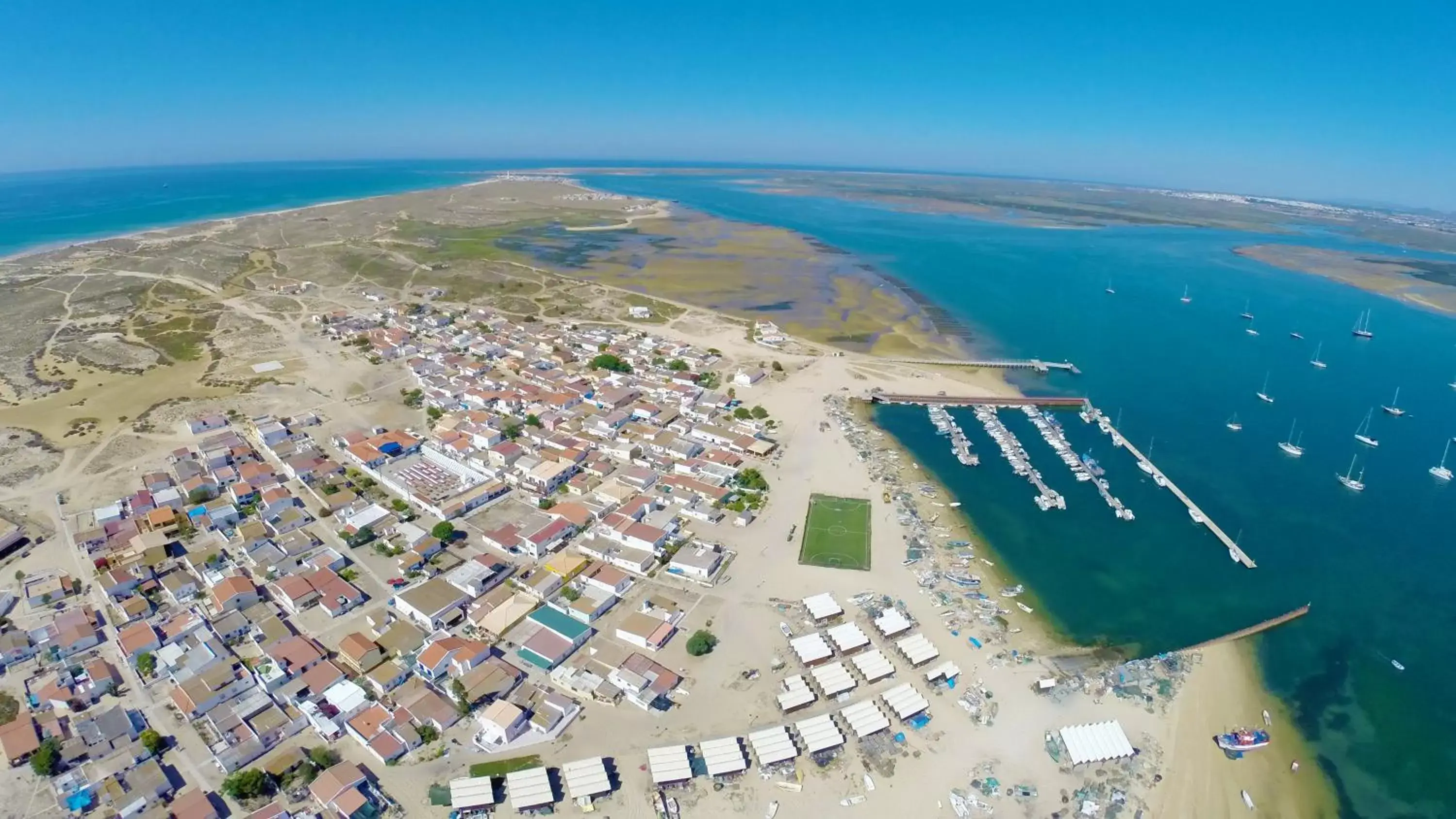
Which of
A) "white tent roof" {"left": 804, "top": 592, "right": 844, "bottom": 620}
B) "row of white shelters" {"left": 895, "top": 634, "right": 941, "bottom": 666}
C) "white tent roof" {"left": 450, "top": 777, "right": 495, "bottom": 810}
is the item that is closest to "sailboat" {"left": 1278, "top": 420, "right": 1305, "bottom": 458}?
Result: "row of white shelters" {"left": 895, "top": 634, "right": 941, "bottom": 666}

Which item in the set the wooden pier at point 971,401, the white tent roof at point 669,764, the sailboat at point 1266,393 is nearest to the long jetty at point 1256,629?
the white tent roof at point 669,764

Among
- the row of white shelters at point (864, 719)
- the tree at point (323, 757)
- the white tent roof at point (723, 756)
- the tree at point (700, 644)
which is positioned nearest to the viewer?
the tree at point (323, 757)

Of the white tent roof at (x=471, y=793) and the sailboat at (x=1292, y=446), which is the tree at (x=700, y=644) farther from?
the sailboat at (x=1292, y=446)

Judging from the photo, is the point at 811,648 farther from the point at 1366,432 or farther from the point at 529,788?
the point at 1366,432

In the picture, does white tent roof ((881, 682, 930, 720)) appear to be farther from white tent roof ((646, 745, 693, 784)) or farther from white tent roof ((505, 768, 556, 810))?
white tent roof ((505, 768, 556, 810))

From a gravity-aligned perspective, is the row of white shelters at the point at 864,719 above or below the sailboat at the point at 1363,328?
below

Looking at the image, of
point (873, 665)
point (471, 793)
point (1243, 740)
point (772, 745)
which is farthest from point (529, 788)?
point (1243, 740)

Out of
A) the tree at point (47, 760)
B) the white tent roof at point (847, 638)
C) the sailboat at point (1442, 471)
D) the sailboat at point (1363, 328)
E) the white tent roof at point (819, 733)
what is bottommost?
the tree at point (47, 760)
